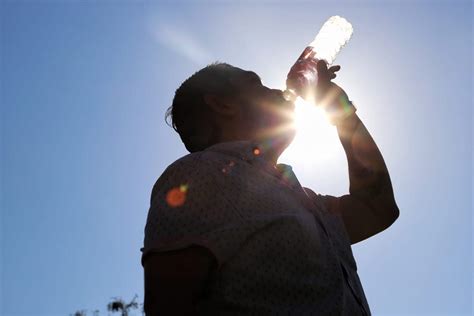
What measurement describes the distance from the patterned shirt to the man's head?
1.36 feet

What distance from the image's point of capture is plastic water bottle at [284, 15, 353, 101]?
147 inches

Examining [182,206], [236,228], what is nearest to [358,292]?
[236,228]

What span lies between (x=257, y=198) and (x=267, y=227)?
0.13m

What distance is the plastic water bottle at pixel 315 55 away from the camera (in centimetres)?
374

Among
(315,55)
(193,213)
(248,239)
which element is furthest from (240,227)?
(315,55)

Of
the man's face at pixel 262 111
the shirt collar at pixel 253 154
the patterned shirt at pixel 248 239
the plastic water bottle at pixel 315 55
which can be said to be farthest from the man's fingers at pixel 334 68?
the patterned shirt at pixel 248 239

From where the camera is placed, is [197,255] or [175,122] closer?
[197,255]

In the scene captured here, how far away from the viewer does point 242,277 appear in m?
1.85

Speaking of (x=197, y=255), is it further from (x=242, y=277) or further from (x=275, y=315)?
(x=275, y=315)

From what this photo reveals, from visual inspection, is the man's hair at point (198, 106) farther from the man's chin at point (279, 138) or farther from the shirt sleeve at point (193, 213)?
the shirt sleeve at point (193, 213)

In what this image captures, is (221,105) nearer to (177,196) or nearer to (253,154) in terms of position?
(253,154)

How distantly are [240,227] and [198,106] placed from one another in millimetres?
977

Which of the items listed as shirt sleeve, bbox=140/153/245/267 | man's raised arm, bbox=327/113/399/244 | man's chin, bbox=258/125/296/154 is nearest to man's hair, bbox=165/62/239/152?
man's chin, bbox=258/125/296/154

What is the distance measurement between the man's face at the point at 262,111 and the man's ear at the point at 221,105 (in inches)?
1.8
